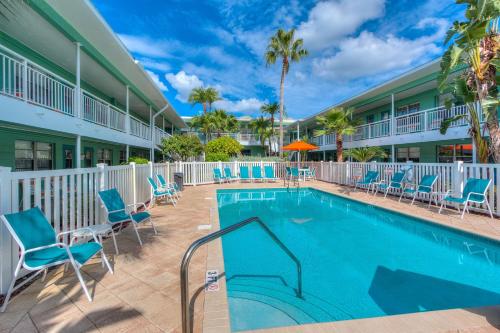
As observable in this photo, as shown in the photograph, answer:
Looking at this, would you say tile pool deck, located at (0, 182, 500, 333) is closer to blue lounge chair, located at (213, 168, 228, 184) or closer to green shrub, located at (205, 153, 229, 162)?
blue lounge chair, located at (213, 168, 228, 184)

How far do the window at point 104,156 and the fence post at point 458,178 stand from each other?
1626 cm

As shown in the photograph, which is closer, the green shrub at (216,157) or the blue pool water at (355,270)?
the blue pool water at (355,270)

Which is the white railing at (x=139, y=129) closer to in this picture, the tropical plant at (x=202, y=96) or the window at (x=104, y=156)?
the window at (x=104, y=156)

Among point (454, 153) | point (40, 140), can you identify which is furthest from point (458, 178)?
point (40, 140)

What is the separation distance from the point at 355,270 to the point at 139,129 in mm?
13387

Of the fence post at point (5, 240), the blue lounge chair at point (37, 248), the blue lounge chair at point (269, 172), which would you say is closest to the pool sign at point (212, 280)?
the blue lounge chair at point (37, 248)

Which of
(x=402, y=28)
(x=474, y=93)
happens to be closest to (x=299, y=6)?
(x=402, y=28)

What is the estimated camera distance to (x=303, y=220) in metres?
7.42

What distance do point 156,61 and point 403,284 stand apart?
73.6ft

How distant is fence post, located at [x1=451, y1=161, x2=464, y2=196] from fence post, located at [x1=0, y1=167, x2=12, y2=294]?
1020cm

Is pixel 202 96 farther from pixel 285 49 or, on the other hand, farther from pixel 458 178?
pixel 458 178

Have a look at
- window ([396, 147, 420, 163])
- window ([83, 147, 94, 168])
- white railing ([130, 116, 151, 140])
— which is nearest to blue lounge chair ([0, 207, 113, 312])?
white railing ([130, 116, 151, 140])

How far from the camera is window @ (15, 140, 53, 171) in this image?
354 inches

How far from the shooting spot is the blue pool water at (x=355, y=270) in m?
3.13
